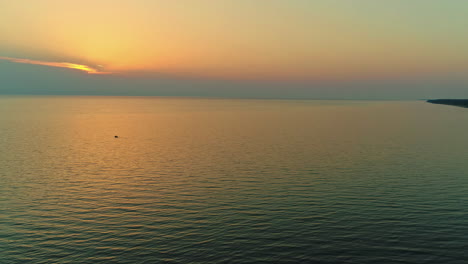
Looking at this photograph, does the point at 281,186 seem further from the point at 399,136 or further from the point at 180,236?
the point at 399,136

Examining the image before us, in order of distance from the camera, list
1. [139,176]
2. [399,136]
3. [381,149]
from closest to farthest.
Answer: [139,176] → [381,149] → [399,136]

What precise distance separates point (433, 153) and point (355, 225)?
5094 cm

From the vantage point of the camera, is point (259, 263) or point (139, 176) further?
point (139, 176)

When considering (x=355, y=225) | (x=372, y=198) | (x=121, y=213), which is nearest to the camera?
(x=355, y=225)

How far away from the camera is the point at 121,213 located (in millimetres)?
36500

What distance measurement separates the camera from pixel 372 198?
41.0m

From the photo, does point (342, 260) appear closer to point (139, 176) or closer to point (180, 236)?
point (180, 236)

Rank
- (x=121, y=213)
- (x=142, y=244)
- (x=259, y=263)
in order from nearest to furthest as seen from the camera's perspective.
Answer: (x=259, y=263)
(x=142, y=244)
(x=121, y=213)

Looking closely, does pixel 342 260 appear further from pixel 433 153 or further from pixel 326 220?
pixel 433 153

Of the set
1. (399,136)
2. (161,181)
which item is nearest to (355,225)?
(161,181)

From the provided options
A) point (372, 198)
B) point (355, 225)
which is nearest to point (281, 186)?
point (372, 198)

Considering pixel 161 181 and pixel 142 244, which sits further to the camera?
pixel 161 181

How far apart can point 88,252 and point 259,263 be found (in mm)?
13618

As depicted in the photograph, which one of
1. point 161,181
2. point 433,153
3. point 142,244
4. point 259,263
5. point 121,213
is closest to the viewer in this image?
point 259,263
